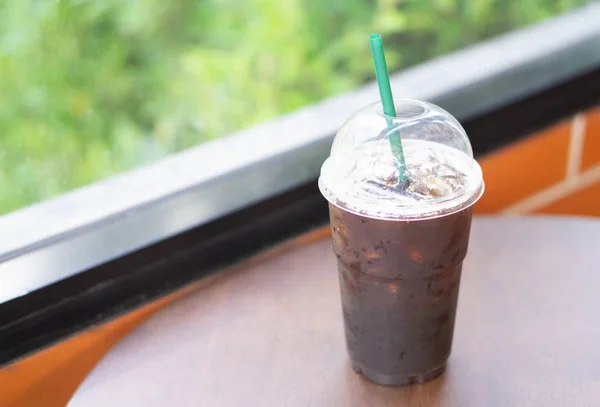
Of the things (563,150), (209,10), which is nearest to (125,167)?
(209,10)

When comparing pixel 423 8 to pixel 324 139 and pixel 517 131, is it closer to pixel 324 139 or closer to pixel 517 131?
pixel 517 131

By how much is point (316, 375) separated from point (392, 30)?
1.02 meters

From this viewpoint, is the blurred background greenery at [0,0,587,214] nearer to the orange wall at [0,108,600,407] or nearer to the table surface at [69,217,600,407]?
the orange wall at [0,108,600,407]

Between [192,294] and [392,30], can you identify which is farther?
[392,30]

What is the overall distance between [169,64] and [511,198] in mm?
820

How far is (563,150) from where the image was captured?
163 centimetres

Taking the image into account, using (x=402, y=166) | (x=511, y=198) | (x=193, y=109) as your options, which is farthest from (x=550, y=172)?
(x=402, y=166)

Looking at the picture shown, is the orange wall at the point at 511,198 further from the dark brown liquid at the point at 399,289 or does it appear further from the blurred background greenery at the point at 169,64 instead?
the dark brown liquid at the point at 399,289

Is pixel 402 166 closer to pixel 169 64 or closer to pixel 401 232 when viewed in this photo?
pixel 401 232

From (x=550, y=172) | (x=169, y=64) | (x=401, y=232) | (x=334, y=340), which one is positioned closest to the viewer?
(x=401, y=232)

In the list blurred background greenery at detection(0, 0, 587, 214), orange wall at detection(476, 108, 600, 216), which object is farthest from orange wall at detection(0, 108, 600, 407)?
blurred background greenery at detection(0, 0, 587, 214)

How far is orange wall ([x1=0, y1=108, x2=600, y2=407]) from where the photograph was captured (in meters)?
1.03

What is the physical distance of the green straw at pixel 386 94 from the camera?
740 millimetres

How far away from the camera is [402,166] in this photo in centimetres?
77
